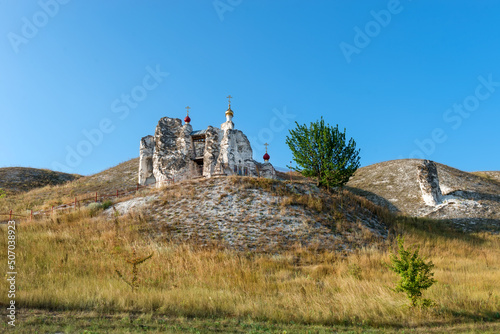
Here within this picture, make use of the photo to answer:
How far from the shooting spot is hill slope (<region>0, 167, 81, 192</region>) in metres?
46.5

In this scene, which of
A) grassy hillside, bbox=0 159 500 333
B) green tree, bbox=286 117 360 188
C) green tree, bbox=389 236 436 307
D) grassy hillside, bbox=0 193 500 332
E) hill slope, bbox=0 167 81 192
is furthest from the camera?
hill slope, bbox=0 167 81 192

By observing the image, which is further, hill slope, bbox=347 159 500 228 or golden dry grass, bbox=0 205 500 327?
hill slope, bbox=347 159 500 228

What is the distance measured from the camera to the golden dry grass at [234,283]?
24.2ft

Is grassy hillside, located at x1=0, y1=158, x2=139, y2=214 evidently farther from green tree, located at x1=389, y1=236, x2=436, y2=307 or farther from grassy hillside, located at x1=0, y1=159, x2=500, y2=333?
green tree, located at x1=389, y1=236, x2=436, y2=307

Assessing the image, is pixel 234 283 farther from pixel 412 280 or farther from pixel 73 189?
pixel 73 189

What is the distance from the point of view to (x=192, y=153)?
30.5 meters

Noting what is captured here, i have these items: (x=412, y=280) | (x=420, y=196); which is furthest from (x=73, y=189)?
(x=412, y=280)

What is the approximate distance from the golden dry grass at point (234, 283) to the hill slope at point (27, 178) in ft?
118

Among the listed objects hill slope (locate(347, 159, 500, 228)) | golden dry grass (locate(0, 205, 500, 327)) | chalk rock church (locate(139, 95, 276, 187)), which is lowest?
golden dry grass (locate(0, 205, 500, 327))

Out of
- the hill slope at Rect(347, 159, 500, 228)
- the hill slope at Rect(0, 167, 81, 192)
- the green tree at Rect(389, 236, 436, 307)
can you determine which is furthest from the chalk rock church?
the hill slope at Rect(0, 167, 81, 192)

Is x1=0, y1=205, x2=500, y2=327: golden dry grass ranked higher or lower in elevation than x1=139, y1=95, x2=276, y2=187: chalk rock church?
lower

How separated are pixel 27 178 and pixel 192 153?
35.4 meters

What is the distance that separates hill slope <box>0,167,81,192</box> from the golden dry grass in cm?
3585

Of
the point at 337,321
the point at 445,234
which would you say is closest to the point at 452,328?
the point at 337,321
